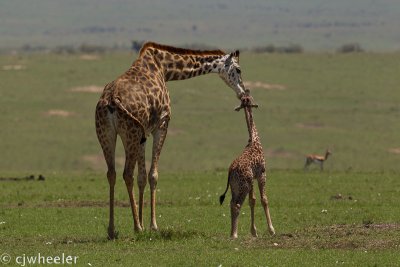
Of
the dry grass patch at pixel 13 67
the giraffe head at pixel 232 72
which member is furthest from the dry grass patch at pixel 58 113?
the giraffe head at pixel 232 72

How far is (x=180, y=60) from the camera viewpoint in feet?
57.7

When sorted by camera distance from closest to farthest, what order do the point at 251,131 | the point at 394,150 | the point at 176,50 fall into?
the point at 251,131, the point at 176,50, the point at 394,150

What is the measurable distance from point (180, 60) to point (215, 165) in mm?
23071

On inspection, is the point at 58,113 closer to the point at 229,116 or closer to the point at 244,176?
the point at 229,116

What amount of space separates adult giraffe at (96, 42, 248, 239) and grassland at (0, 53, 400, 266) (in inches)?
39.6

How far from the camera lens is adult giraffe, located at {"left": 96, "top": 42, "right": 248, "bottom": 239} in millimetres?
15211

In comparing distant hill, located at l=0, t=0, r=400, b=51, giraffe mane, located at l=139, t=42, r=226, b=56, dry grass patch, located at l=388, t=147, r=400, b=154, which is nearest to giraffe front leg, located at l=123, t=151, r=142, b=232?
giraffe mane, located at l=139, t=42, r=226, b=56

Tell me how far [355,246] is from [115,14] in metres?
146

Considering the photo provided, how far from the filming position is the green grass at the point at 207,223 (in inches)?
529

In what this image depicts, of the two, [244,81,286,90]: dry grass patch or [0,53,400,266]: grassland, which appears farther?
[244,81,286,90]: dry grass patch

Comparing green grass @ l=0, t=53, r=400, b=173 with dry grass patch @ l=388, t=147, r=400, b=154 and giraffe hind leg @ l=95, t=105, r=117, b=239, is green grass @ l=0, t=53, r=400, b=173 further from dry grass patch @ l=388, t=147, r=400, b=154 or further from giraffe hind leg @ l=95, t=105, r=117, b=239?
giraffe hind leg @ l=95, t=105, r=117, b=239

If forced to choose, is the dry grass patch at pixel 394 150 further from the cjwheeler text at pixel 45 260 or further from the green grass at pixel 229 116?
the cjwheeler text at pixel 45 260

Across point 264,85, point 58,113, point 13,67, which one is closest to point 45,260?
point 58,113

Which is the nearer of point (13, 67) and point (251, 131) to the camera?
point (251, 131)
